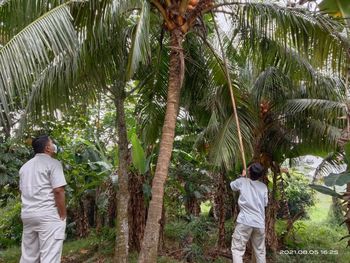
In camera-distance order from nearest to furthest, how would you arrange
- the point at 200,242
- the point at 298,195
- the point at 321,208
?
1. the point at 200,242
2. the point at 298,195
3. the point at 321,208

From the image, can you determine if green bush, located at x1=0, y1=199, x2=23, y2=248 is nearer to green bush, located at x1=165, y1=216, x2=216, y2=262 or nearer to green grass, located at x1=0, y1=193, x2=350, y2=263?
green grass, located at x1=0, y1=193, x2=350, y2=263

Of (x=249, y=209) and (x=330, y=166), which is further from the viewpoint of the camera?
(x=330, y=166)

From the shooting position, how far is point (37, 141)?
14.5ft

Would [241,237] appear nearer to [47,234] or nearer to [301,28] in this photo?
[47,234]

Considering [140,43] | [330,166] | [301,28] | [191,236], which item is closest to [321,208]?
[330,166]

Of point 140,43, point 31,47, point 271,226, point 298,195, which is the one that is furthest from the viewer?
point 298,195

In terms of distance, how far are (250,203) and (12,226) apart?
7.20m

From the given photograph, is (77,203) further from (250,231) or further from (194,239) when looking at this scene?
(250,231)

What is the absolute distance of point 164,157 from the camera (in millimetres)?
5109

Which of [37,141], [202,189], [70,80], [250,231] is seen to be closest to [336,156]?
[202,189]

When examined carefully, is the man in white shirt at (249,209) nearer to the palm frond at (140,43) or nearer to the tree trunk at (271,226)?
the palm frond at (140,43)

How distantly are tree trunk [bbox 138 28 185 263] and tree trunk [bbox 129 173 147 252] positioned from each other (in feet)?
9.58

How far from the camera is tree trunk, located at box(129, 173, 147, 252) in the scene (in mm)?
8047

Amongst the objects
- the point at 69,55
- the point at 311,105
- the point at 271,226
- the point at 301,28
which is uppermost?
the point at 301,28
